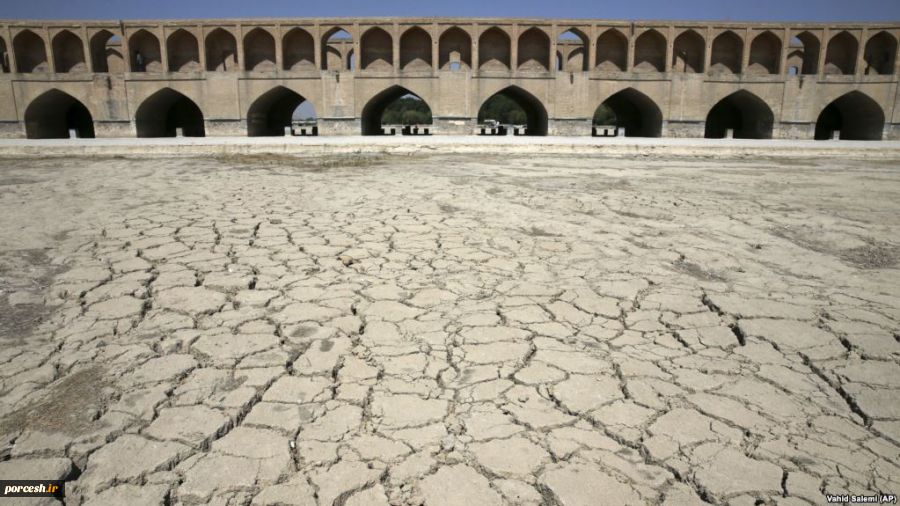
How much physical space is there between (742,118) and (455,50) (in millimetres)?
12773

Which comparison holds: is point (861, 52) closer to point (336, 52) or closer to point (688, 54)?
point (688, 54)

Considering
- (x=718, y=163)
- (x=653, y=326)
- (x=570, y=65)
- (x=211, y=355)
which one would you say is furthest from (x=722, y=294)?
(x=570, y=65)

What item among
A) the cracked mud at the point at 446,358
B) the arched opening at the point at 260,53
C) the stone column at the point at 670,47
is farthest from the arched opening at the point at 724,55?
the cracked mud at the point at 446,358

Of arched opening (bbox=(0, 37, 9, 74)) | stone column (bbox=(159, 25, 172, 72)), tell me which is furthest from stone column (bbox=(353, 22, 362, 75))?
arched opening (bbox=(0, 37, 9, 74))

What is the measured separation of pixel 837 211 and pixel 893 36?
21512 millimetres

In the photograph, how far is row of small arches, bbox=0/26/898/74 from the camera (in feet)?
68.6

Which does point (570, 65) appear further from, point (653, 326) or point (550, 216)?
point (653, 326)

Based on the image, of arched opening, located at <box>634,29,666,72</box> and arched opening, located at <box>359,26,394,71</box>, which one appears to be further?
arched opening, located at <box>634,29,666,72</box>

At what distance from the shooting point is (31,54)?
2092 cm

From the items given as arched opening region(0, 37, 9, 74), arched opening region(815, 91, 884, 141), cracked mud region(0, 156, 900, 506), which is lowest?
cracked mud region(0, 156, 900, 506)

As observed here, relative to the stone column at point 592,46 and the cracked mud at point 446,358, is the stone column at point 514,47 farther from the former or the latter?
the cracked mud at point 446,358

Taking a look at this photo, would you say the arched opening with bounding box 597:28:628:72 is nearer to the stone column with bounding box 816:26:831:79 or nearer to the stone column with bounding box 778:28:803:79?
the stone column with bounding box 778:28:803:79

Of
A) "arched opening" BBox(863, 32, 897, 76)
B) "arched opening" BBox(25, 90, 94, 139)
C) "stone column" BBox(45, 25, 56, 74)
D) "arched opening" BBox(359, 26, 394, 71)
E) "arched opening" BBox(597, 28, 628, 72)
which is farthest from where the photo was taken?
"arched opening" BBox(597, 28, 628, 72)

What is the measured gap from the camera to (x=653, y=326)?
2.35 meters
